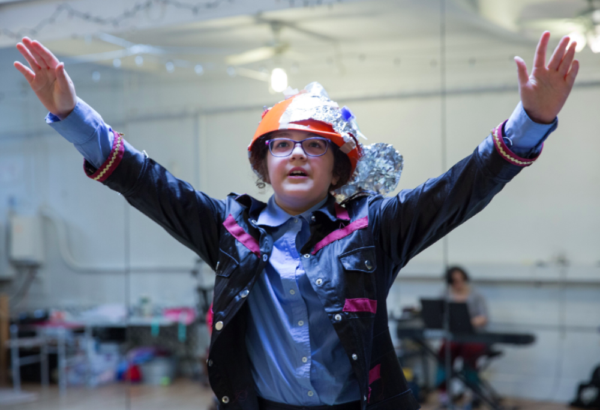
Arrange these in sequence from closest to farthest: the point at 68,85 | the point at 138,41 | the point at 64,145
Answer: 1. the point at 68,85
2. the point at 138,41
3. the point at 64,145

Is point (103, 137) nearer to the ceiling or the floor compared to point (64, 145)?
nearer to the floor

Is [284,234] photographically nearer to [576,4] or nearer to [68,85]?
[68,85]

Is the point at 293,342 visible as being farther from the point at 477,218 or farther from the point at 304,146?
the point at 477,218

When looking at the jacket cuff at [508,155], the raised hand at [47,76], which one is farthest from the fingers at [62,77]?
the jacket cuff at [508,155]

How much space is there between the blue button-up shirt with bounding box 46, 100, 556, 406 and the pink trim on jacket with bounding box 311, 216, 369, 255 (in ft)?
0.14

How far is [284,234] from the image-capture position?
4.56 feet

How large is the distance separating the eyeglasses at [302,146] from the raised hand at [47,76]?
17.6 inches

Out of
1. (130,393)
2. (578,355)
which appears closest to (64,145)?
(130,393)

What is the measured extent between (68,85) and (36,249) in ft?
11.4

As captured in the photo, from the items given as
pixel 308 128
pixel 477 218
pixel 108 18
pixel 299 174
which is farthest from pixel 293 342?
pixel 108 18

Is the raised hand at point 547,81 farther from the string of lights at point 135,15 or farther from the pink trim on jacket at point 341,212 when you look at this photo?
the string of lights at point 135,15

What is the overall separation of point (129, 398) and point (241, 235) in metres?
3.13

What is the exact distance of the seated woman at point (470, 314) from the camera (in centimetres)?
350

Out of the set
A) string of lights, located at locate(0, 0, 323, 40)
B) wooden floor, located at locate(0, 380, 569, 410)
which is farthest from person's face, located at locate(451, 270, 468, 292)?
string of lights, located at locate(0, 0, 323, 40)
